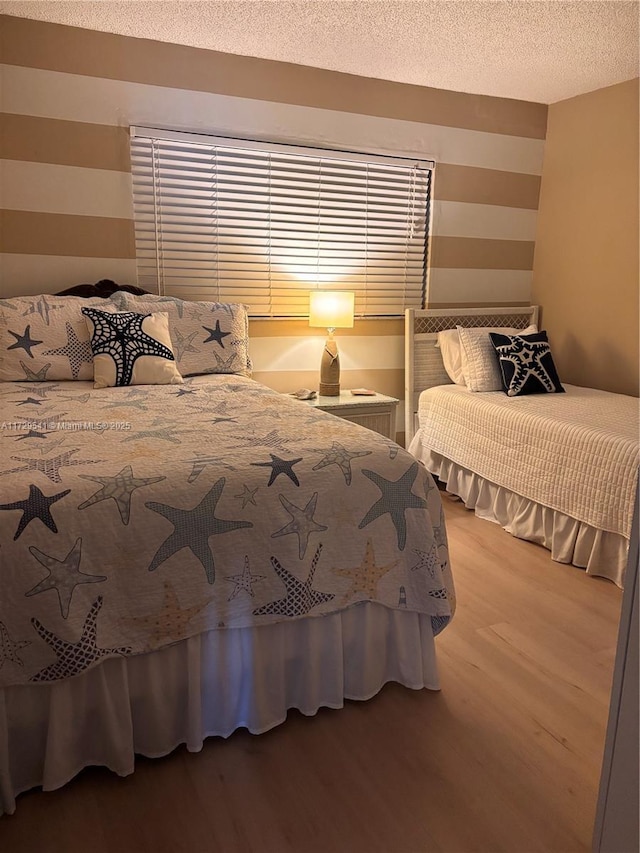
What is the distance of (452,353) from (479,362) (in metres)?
0.24

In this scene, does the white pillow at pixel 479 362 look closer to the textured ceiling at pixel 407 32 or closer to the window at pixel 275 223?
the window at pixel 275 223

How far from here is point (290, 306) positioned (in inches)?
150

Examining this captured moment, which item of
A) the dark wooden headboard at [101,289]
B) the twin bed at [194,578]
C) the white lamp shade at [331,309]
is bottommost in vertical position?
the twin bed at [194,578]

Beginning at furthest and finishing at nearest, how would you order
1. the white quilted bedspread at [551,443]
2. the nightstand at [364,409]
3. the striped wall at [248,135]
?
the nightstand at [364,409] → the striped wall at [248,135] → the white quilted bedspread at [551,443]

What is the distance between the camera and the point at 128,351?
9.06 ft

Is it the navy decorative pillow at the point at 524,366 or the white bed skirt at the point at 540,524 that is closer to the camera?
the white bed skirt at the point at 540,524

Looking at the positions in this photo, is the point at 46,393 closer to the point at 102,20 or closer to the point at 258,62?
the point at 102,20

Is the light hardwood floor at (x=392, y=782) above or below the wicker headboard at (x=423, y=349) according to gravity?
below

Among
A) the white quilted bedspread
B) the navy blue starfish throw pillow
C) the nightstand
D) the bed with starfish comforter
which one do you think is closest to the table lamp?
the nightstand

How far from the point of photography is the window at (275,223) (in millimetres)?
3402

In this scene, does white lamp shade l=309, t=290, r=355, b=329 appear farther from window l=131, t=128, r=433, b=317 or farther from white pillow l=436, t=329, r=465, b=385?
white pillow l=436, t=329, r=465, b=385

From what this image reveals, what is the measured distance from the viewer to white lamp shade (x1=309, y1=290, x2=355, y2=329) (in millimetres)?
3602

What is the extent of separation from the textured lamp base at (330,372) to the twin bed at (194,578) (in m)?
1.53

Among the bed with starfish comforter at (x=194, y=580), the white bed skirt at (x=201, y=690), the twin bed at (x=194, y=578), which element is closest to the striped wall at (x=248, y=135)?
the twin bed at (x=194, y=578)
